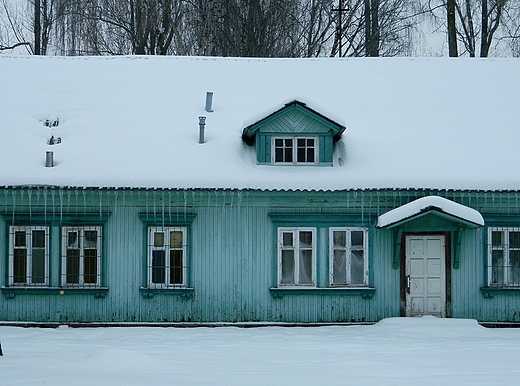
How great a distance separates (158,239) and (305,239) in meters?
2.95

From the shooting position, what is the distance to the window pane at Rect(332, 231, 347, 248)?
15.3m

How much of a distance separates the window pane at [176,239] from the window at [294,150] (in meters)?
2.56

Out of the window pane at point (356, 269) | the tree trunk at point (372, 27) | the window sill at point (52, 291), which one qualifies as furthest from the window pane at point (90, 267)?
the tree trunk at point (372, 27)

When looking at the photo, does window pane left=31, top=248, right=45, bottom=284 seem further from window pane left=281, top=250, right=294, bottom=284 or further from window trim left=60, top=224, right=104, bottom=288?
window pane left=281, top=250, right=294, bottom=284

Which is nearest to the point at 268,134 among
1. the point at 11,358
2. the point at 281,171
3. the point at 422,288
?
the point at 281,171

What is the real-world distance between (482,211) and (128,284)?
725 cm

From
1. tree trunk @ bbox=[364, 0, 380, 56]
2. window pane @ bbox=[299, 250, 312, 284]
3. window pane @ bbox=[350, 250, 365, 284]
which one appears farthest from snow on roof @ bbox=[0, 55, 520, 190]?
tree trunk @ bbox=[364, 0, 380, 56]

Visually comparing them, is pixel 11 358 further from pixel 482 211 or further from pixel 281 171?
pixel 482 211

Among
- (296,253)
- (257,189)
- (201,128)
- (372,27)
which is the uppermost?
(372,27)

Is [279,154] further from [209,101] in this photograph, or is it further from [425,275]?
[425,275]

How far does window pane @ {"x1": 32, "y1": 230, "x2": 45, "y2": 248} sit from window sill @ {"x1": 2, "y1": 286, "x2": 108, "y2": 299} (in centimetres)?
85

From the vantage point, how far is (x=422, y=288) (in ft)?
50.0

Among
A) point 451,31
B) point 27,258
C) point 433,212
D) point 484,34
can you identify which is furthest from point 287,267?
point 484,34

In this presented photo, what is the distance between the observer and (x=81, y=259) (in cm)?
1499
